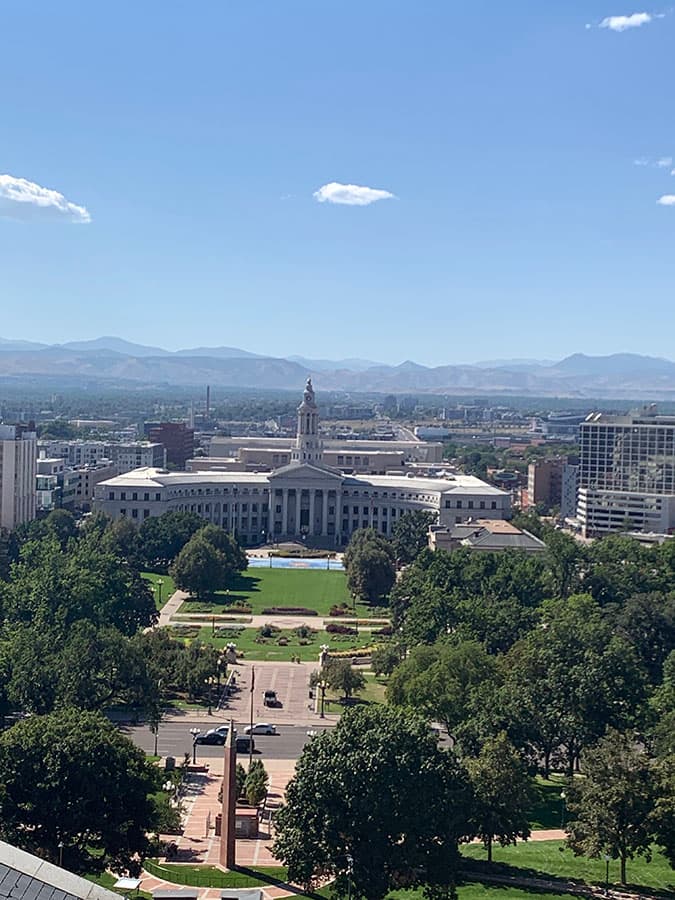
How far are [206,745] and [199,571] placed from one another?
44126mm

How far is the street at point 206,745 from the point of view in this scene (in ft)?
190

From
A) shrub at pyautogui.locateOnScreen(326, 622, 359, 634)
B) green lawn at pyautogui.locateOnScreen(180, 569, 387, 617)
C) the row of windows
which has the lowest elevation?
green lawn at pyautogui.locateOnScreen(180, 569, 387, 617)

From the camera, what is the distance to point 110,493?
14262 cm

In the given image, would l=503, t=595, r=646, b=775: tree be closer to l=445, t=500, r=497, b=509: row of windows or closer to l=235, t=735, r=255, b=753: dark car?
l=235, t=735, r=255, b=753: dark car

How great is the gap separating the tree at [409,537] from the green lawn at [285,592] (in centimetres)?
632

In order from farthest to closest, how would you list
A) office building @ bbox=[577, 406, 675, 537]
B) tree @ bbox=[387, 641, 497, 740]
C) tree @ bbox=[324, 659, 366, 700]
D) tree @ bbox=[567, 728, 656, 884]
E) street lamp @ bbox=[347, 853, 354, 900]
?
office building @ bbox=[577, 406, 675, 537] → tree @ bbox=[324, 659, 366, 700] → tree @ bbox=[387, 641, 497, 740] → tree @ bbox=[567, 728, 656, 884] → street lamp @ bbox=[347, 853, 354, 900]

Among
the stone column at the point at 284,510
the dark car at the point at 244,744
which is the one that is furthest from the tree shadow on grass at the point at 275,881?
the stone column at the point at 284,510

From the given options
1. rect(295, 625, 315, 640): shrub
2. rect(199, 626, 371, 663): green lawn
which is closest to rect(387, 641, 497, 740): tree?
rect(199, 626, 371, 663): green lawn

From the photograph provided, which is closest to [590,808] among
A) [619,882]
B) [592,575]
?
[619,882]

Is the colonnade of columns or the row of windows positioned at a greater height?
the row of windows

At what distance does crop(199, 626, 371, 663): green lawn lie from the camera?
8212 centimetres

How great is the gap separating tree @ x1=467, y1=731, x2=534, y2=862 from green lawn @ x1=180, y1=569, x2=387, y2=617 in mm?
54728

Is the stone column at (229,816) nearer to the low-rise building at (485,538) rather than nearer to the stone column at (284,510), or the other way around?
A: the low-rise building at (485,538)

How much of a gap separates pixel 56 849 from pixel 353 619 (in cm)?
5873
